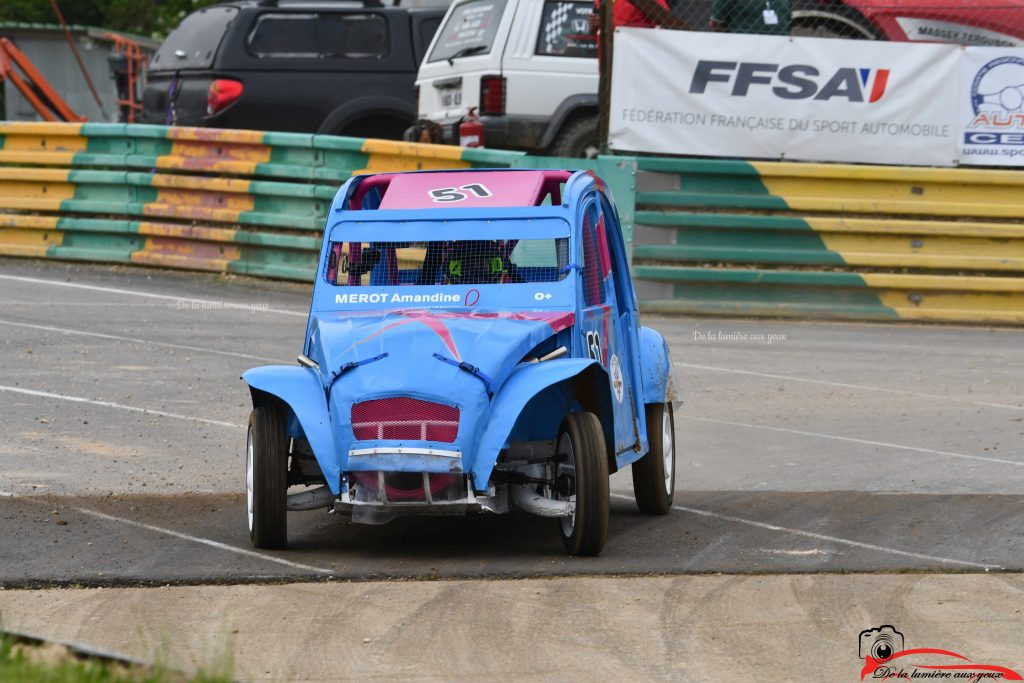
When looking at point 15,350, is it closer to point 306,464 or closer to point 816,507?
point 306,464

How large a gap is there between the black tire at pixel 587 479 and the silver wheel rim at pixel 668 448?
50.3 inches

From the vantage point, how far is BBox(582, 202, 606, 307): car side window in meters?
7.74

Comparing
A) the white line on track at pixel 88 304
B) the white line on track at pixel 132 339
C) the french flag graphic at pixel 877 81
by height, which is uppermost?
the french flag graphic at pixel 877 81

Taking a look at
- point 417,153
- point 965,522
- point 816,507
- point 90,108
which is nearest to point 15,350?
point 417,153

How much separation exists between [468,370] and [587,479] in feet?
2.23

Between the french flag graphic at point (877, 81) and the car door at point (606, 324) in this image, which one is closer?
the car door at point (606, 324)

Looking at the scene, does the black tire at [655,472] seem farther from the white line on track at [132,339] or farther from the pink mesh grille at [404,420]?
the white line on track at [132,339]

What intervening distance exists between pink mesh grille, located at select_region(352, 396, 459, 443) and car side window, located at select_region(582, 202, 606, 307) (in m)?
1.27

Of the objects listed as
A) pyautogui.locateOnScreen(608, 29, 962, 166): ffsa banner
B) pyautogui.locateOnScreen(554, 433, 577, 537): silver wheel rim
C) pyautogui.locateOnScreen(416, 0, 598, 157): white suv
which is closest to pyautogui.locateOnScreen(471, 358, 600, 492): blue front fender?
pyautogui.locateOnScreen(554, 433, 577, 537): silver wheel rim

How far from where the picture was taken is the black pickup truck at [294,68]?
18.4m

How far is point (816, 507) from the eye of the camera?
8133 millimetres

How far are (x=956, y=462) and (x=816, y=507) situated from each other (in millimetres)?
1656

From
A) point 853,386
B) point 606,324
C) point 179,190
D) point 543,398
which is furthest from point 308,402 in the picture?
point 179,190

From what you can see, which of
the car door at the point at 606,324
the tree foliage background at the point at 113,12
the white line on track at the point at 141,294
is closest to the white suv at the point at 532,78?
the white line on track at the point at 141,294
